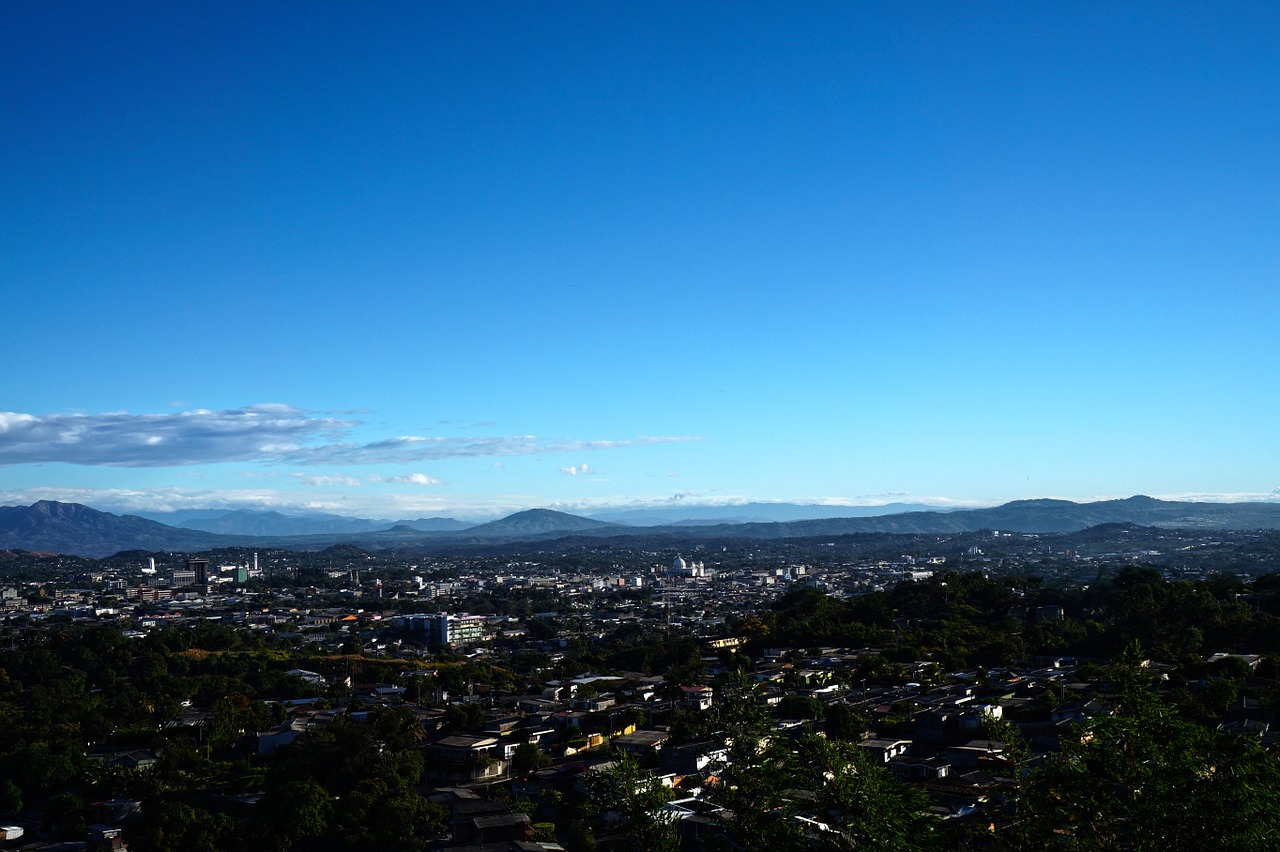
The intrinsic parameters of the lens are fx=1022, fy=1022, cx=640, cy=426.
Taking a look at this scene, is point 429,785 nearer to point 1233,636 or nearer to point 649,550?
point 1233,636

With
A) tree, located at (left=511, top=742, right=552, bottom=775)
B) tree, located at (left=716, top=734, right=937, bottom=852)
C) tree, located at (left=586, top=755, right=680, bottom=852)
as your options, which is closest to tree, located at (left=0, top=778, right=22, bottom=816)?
tree, located at (left=511, top=742, right=552, bottom=775)

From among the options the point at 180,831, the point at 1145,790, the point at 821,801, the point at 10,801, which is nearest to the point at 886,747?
the point at 821,801

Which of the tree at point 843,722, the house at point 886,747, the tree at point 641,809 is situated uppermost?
the tree at point 641,809

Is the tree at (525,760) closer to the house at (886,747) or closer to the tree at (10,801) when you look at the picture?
the house at (886,747)

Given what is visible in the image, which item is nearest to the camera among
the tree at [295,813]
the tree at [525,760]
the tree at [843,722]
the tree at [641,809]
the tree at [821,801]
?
the tree at [821,801]

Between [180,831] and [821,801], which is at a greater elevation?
[821,801]

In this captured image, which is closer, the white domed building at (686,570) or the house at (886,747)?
the house at (886,747)

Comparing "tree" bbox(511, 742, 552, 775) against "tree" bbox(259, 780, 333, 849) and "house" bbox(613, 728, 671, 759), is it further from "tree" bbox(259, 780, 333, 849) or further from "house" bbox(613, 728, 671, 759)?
"tree" bbox(259, 780, 333, 849)

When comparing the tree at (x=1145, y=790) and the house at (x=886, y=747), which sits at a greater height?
the tree at (x=1145, y=790)

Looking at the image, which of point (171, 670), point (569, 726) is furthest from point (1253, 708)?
point (171, 670)

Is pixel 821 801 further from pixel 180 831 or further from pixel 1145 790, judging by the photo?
pixel 180 831

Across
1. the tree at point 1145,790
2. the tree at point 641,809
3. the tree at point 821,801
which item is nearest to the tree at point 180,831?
the tree at point 641,809
